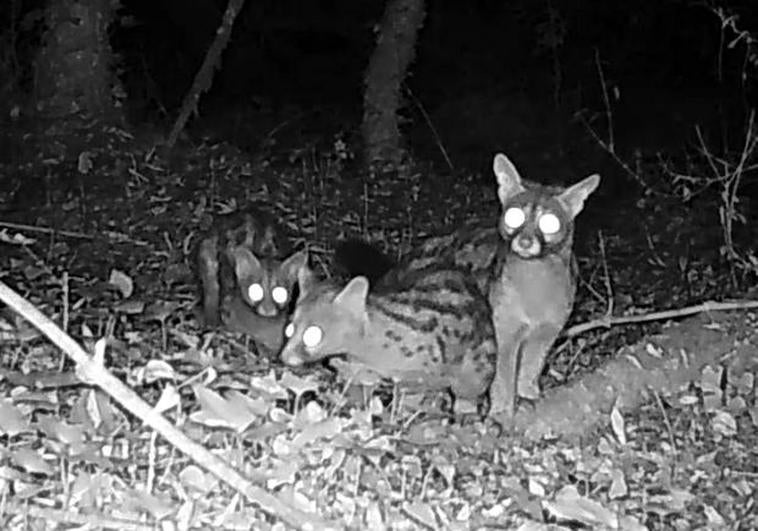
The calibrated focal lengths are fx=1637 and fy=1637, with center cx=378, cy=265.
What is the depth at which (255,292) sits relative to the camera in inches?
314

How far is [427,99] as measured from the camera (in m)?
17.7

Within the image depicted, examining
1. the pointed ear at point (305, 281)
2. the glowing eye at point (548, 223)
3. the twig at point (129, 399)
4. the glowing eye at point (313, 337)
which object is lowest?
the glowing eye at point (313, 337)

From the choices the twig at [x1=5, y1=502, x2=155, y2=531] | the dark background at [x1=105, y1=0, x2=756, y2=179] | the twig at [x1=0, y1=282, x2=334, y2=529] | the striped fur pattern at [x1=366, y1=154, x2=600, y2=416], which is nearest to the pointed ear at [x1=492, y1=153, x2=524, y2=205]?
the striped fur pattern at [x1=366, y1=154, x2=600, y2=416]

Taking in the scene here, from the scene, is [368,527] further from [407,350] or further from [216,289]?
[216,289]

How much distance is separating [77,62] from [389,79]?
2.71 metres

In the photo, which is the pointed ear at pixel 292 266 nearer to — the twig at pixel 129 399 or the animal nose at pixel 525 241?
the animal nose at pixel 525 241

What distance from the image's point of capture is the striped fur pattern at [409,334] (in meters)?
6.64

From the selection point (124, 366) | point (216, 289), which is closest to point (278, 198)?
point (216, 289)

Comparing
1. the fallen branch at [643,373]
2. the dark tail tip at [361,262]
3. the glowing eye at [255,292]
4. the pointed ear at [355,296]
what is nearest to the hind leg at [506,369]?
the fallen branch at [643,373]

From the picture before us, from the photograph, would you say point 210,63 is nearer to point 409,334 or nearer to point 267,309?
point 267,309

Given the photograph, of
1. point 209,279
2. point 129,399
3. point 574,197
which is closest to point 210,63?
point 209,279

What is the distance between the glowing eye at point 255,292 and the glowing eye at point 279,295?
0.20 feet

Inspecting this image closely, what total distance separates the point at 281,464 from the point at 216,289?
12.6ft

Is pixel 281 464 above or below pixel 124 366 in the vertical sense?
above
